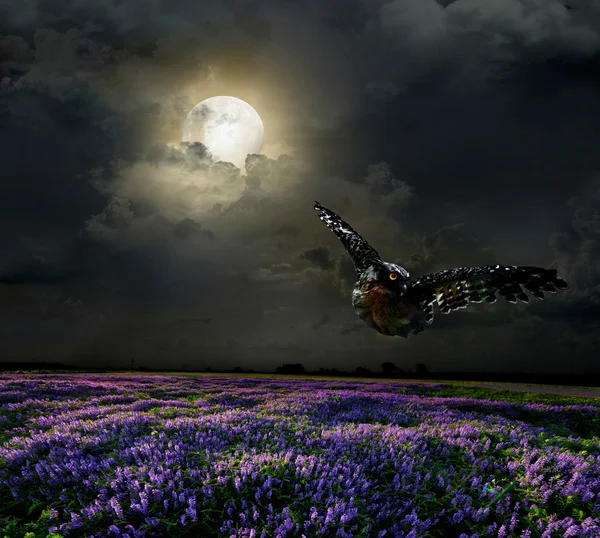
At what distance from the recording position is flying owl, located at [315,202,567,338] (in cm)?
440

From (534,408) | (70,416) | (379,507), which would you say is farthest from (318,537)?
(534,408)

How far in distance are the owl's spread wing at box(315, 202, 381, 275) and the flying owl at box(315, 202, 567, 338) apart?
0.66 ft

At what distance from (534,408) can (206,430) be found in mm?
13215

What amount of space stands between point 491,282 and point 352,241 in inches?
122

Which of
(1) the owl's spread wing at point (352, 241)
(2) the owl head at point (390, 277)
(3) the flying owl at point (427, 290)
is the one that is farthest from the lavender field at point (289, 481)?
(1) the owl's spread wing at point (352, 241)

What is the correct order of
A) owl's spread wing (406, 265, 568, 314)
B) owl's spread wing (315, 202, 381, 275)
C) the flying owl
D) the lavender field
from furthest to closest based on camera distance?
owl's spread wing (315, 202, 381, 275) → owl's spread wing (406, 265, 568, 314) → the flying owl → the lavender field

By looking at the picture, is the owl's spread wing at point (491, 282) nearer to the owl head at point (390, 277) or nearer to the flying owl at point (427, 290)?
the flying owl at point (427, 290)

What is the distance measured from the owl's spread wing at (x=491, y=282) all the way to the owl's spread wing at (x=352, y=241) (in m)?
0.74

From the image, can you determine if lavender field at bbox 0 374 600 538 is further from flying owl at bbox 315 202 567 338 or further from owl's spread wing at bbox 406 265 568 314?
owl's spread wing at bbox 406 265 568 314

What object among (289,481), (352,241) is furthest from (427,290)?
(352,241)

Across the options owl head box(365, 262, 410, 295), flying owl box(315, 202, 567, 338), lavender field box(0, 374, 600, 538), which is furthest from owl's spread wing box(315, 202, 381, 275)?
lavender field box(0, 374, 600, 538)

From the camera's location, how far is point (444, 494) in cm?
490

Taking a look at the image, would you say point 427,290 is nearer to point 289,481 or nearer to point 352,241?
point 289,481

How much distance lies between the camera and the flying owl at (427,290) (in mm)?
Answer: 4402
